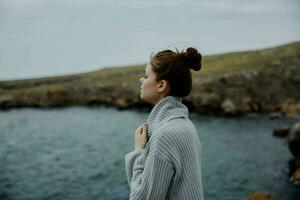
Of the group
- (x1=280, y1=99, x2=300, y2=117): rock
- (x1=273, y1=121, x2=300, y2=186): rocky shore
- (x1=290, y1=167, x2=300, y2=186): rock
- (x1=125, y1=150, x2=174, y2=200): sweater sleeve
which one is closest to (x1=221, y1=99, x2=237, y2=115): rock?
(x1=280, y1=99, x2=300, y2=117): rock

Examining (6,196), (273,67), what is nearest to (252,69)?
(273,67)

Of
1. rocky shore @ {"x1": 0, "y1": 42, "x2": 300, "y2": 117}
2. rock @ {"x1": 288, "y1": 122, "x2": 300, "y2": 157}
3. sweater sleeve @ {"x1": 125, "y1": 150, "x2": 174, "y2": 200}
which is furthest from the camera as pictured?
rocky shore @ {"x1": 0, "y1": 42, "x2": 300, "y2": 117}

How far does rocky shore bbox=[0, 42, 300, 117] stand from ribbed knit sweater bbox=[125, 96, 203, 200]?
54232mm

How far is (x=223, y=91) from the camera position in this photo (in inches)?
2798

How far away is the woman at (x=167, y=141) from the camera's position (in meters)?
3.14

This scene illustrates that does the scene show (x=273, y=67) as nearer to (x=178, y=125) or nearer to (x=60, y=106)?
(x=60, y=106)

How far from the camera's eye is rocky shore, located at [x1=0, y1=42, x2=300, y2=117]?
210 feet

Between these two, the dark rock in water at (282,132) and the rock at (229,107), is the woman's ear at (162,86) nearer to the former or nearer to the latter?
the dark rock in water at (282,132)

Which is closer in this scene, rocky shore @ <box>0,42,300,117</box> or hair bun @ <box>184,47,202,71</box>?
hair bun @ <box>184,47,202,71</box>

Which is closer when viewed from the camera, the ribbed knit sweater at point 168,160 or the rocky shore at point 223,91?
the ribbed knit sweater at point 168,160

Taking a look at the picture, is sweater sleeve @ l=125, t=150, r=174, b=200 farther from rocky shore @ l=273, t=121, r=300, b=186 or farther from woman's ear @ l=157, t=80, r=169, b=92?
rocky shore @ l=273, t=121, r=300, b=186

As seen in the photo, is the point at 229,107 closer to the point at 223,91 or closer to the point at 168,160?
the point at 223,91

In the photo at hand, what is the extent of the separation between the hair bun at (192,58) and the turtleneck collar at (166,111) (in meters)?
0.25

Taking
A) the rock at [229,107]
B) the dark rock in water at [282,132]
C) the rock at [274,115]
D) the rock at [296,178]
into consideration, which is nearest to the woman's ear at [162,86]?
the rock at [296,178]
